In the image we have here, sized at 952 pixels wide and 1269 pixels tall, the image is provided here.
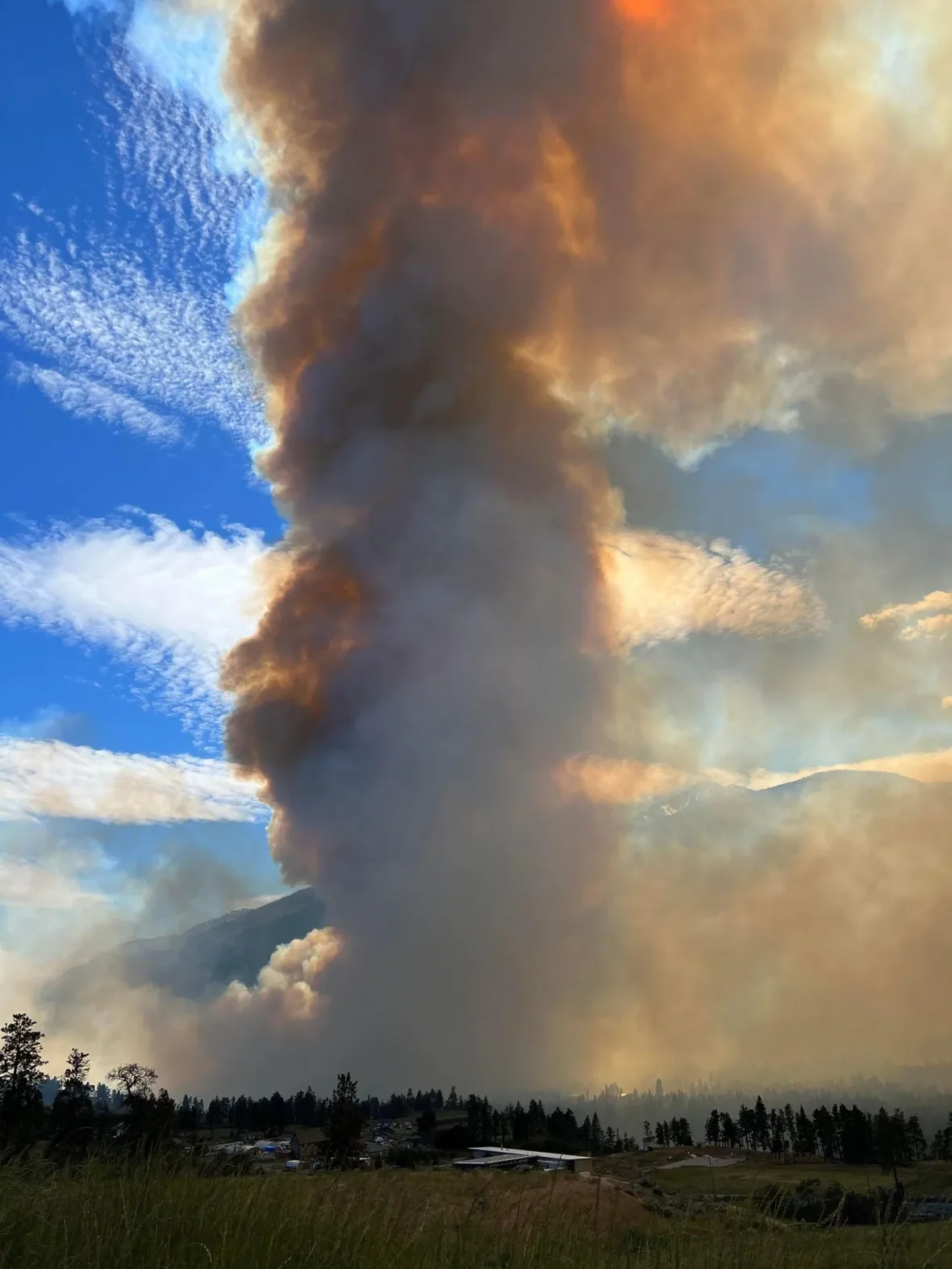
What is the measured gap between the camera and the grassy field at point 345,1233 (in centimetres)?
960

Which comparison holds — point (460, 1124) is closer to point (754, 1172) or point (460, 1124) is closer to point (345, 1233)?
point (754, 1172)

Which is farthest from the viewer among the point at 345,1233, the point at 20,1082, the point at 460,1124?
the point at 460,1124

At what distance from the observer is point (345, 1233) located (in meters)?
10.6

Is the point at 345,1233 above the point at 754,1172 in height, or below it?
above

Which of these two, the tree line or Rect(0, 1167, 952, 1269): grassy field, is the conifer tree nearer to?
the tree line

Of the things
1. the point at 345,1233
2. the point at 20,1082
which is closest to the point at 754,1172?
the point at 20,1082

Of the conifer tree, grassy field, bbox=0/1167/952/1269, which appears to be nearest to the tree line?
the conifer tree

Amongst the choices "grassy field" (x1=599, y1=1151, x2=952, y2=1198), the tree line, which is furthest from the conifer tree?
"grassy field" (x1=599, y1=1151, x2=952, y2=1198)

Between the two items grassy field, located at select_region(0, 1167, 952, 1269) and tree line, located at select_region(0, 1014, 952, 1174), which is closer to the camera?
grassy field, located at select_region(0, 1167, 952, 1269)

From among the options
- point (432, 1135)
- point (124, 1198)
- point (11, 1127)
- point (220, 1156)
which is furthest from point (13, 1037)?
point (432, 1135)

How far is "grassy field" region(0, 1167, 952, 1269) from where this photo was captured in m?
9.60

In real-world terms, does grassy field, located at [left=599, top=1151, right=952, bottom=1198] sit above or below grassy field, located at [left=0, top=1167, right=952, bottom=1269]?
below

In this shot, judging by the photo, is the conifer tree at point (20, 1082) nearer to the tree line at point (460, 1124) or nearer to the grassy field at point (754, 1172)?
the tree line at point (460, 1124)

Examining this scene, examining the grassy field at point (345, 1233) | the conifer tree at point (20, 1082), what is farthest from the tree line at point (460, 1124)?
the grassy field at point (345, 1233)
